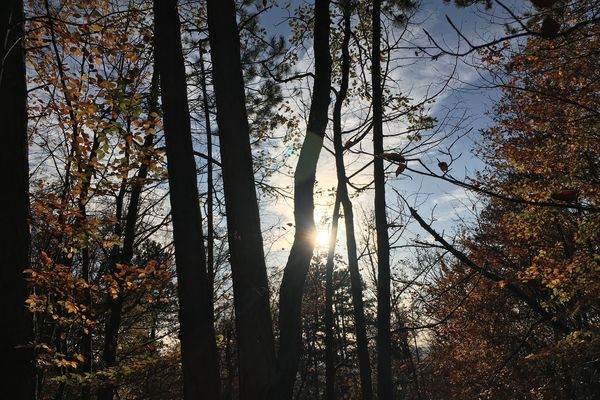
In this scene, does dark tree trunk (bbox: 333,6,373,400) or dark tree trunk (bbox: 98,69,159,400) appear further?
dark tree trunk (bbox: 98,69,159,400)

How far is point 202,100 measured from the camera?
28.7 feet

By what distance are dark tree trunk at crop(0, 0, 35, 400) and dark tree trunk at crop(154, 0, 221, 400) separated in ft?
5.09

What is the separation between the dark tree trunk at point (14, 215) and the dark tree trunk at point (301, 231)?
284 centimetres

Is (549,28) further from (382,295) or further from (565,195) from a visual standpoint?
(382,295)

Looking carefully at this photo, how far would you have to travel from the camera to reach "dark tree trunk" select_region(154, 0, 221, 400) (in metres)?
3.09

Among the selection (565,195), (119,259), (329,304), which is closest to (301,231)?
(565,195)

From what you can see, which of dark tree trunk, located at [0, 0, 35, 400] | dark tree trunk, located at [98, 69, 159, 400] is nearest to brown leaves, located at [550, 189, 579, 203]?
dark tree trunk, located at [0, 0, 35, 400]

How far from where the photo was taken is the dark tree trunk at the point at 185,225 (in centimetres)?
309

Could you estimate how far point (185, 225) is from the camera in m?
3.35

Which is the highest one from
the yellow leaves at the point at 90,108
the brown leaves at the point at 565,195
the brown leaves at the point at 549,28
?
the yellow leaves at the point at 90,108

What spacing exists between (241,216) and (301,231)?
19.4 inches

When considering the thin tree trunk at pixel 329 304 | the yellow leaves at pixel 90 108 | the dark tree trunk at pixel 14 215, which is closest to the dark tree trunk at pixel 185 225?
the dark tree trunk at pixel 14 215

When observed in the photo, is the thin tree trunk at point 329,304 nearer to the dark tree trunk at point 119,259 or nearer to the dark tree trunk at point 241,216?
the dark tree trunk at point 119,259

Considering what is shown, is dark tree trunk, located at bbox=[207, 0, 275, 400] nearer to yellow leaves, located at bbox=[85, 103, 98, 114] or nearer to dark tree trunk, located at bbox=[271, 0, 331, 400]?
dark tree trunk, located at bbox=[271, 0, 331, 400]
